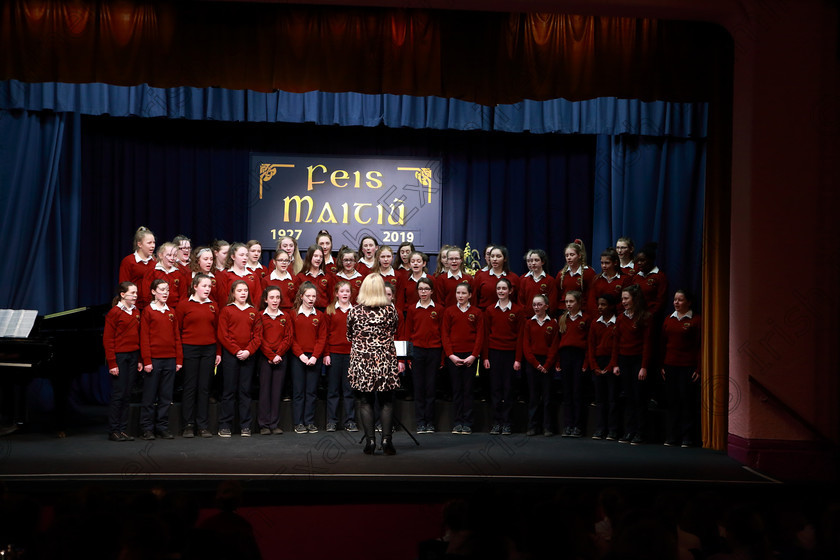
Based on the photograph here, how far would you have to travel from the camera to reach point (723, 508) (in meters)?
3.40

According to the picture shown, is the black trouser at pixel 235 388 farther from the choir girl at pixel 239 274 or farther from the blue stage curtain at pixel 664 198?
the blue stage curtain at pixel 664 198

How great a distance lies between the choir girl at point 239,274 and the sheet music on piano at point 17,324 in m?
1.62

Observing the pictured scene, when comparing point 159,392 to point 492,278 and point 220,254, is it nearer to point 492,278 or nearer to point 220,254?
point 220,254

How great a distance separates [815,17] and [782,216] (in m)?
1.45

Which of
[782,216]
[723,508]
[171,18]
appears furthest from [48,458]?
[782,216]

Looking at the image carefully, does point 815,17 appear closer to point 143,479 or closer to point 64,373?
point 143,479

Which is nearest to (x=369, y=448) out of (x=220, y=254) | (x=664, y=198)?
(x=220, y=254)

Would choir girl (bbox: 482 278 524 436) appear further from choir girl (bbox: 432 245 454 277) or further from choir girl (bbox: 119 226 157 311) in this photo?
choir girl (bbox: 119 226 157 311)

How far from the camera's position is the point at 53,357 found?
6.38 m

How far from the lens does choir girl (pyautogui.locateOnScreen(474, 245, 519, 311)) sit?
25.6 ft

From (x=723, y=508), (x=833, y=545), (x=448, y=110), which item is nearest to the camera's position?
(x=833, y=545)

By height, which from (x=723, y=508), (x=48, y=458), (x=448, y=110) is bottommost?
(x=48, y=458)

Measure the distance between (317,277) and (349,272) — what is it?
293mm

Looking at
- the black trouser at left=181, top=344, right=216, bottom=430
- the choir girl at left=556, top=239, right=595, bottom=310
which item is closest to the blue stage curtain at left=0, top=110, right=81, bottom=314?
the black trouser at left=181, top=344, right=216, bottom=430
